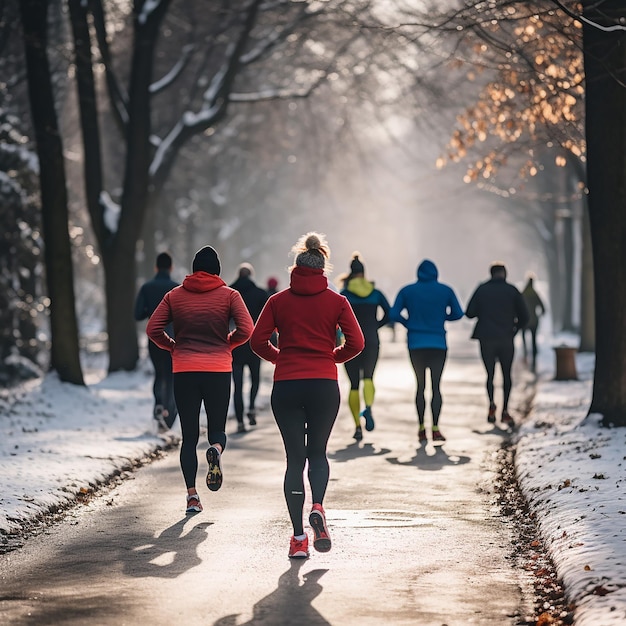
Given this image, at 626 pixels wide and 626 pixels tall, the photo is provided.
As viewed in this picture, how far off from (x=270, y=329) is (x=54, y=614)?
232cm

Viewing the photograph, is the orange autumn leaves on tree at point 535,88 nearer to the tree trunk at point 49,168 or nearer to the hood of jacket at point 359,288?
the hood of jacket at point 359,288

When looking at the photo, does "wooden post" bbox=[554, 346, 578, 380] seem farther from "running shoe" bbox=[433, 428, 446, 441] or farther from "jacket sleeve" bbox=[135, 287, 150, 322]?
"jacket sleeve" bbox=[135, 287, 150, 322]

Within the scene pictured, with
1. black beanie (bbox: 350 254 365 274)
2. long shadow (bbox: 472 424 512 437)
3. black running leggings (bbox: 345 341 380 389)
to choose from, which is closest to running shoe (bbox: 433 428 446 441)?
long shadow (bbox: 472 424 512 437)

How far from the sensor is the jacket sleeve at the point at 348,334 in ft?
25.2

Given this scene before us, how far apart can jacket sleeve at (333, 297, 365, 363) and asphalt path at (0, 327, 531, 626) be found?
48.7 inches

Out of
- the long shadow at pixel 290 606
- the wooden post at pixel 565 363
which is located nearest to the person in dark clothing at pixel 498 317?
the wooden post at pixel 565 363

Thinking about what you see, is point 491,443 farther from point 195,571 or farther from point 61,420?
point 195,571

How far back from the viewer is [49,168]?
18.4 meters

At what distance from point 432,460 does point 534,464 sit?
1.35 m

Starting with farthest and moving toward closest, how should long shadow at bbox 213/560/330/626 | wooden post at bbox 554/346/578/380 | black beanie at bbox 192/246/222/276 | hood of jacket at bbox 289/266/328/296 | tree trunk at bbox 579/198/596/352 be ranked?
1. tree trunk at bbox 579/198/596/352
2. wooden post at bbox 554/346/578/380
3. black beanie at bbox 192/246/222/276
4. hood of jacket at bbox 289/266/328/296
5. long shadow at bbox 213/560/330/626

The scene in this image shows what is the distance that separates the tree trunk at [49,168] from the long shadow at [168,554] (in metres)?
10.6

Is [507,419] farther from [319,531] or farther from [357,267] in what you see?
[319,531]

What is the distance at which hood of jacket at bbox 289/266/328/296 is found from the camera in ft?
25.0

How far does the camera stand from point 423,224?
108 metres
